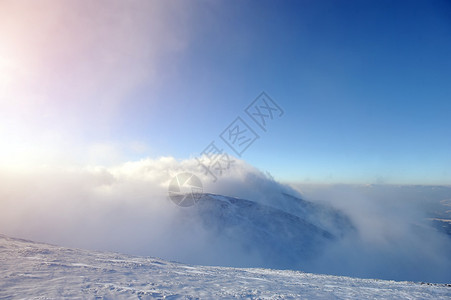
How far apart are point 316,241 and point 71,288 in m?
97.1

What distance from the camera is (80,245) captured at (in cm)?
6688

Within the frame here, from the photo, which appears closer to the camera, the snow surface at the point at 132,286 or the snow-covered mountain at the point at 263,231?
the snow surface at the point at 132,286

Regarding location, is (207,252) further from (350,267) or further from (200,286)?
(350,267)

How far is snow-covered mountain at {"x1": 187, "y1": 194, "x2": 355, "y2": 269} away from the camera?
7256 cm

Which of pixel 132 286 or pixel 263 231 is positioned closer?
pixel 132 286

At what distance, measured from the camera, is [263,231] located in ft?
268

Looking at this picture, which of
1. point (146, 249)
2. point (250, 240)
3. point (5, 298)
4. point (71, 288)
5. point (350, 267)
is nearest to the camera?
point (5, 298)

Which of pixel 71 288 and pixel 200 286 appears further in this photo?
pixel 200 286

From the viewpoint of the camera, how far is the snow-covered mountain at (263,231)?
72562 mm

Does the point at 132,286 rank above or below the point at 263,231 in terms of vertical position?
above

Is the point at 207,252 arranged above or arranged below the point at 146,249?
below

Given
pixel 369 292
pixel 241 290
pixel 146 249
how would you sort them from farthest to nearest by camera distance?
pixel 146 249 → pixel 369 292 → pixel 241 290

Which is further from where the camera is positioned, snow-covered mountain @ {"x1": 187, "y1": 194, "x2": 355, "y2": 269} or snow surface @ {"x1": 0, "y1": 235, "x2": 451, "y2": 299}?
snow-covered mountain @ {"x1": 187, "y1": 194, "x2": 355, "y2": 269}

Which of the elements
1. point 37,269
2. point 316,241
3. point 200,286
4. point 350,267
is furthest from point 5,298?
point 350,267
